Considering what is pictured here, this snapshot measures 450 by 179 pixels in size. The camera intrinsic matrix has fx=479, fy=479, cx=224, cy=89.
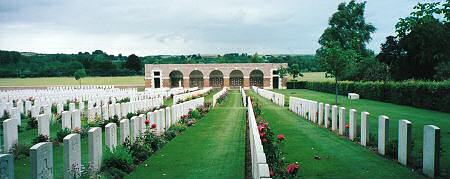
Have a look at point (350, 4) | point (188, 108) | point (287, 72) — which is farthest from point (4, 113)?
point (287, 72)

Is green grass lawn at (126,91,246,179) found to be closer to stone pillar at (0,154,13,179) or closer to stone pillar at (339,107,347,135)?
stone pillar at (339,107,347,135)

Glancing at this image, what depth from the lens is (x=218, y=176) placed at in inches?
304

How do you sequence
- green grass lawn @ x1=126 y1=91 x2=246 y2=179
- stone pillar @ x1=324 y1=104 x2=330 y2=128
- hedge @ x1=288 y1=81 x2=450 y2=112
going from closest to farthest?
green grass lawn @ x1=126 y1=91 x2=246 y2=179, stone pillar @ x1=324 y1=104 x2=330 y2=128, hedge @ x1=288 y1=81 x2=450 y2=112

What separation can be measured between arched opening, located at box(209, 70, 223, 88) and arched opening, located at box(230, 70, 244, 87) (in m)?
1.90

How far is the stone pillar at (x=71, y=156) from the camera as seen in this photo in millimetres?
6402

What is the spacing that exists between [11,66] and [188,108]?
84.6 metres

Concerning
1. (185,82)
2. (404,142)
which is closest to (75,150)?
(404,142)

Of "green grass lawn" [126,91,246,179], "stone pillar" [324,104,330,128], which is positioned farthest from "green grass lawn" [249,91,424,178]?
"stone pillar" [324,104,330,128]

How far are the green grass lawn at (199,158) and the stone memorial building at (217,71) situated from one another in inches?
2538

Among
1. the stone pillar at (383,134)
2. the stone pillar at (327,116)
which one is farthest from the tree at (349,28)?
the stone pillar at (383,134)

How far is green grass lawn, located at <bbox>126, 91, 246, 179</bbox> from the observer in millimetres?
7988

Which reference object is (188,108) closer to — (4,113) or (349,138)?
(4,113)

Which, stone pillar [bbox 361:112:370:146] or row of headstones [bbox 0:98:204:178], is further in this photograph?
stone pillar [bbox 361:112:370:146]

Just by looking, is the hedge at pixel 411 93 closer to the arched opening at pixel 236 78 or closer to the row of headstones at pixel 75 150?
the row of headstones at pixel 75 150
